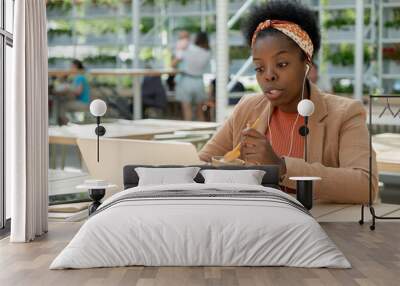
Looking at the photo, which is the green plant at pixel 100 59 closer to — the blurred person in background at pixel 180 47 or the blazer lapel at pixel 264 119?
the blurred person in background at pixel 180 47

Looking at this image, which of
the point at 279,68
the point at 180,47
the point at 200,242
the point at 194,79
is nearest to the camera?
the point at 200,242

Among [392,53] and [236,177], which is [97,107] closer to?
[236,177]

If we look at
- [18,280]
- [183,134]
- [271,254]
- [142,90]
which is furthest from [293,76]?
[142,90]

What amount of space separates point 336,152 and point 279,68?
2.03 ft

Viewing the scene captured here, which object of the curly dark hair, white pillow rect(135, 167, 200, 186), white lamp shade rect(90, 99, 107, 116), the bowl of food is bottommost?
white pillow rect(135, 167, 200, 186)

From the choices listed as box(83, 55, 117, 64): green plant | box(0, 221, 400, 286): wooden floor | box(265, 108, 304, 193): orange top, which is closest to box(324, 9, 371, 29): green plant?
box(83, 55, 117, 64): green plant

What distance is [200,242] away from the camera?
160 inches

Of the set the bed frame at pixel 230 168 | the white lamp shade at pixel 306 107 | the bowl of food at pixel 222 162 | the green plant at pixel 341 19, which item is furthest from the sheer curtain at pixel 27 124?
the green plant at pixel 341 19

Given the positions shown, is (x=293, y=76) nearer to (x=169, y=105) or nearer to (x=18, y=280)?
(x=18, y=280)

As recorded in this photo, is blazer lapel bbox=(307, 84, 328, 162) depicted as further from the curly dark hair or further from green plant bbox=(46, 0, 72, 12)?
green plant bbox=(46, 0, 72, 12)

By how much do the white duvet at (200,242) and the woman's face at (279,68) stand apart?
3.96ft

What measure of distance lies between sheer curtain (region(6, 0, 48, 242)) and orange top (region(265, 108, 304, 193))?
56.0 inches

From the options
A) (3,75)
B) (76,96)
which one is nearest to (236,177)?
(3,75)

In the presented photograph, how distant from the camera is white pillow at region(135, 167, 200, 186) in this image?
521 centimetres
